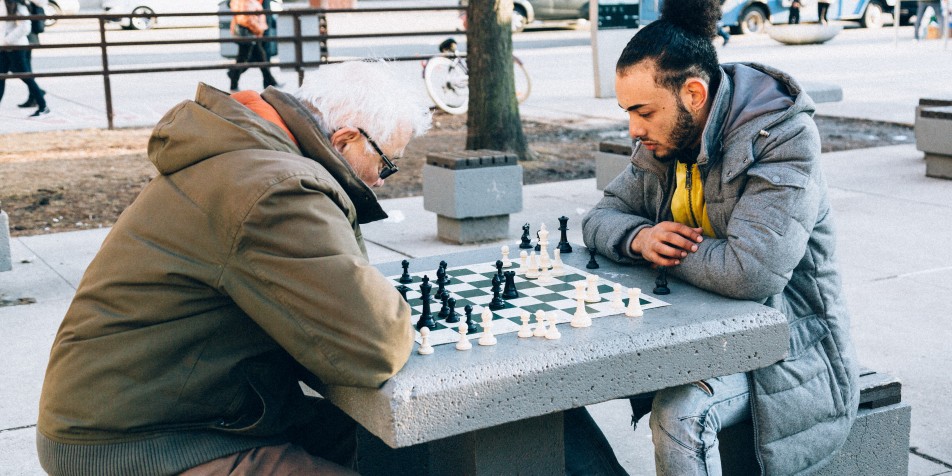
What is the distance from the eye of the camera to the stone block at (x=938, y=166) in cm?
864

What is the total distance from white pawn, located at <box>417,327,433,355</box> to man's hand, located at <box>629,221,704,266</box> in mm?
766

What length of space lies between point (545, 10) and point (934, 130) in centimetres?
1766

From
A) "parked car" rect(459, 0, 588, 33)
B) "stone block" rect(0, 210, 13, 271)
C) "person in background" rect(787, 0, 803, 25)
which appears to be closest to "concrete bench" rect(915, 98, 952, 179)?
"stone block" rect(0, 210, 13, 271)

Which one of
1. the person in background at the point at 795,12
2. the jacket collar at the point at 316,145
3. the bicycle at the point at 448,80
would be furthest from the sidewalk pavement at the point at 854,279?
the person in background at the point at 795,12

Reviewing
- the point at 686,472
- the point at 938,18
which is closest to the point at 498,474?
the point at 686,472

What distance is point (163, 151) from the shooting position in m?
2.41

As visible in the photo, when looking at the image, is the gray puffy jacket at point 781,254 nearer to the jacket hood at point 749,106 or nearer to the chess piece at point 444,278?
the jacket hood at point 749,106

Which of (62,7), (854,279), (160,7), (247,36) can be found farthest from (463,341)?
(160,7)

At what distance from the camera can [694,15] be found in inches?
111

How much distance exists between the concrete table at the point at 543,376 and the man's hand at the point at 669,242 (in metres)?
0.08

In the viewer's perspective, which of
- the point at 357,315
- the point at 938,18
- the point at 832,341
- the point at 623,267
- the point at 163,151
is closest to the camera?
the point at 357,315

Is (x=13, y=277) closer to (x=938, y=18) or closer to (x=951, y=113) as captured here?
(x=951, y=113)

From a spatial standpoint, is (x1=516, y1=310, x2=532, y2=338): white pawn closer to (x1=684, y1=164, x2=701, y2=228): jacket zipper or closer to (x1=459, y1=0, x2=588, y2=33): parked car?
(x1=684, y1=164, x2=701, y2=228): jacket zipper

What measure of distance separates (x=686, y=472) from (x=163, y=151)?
56.2 inches
